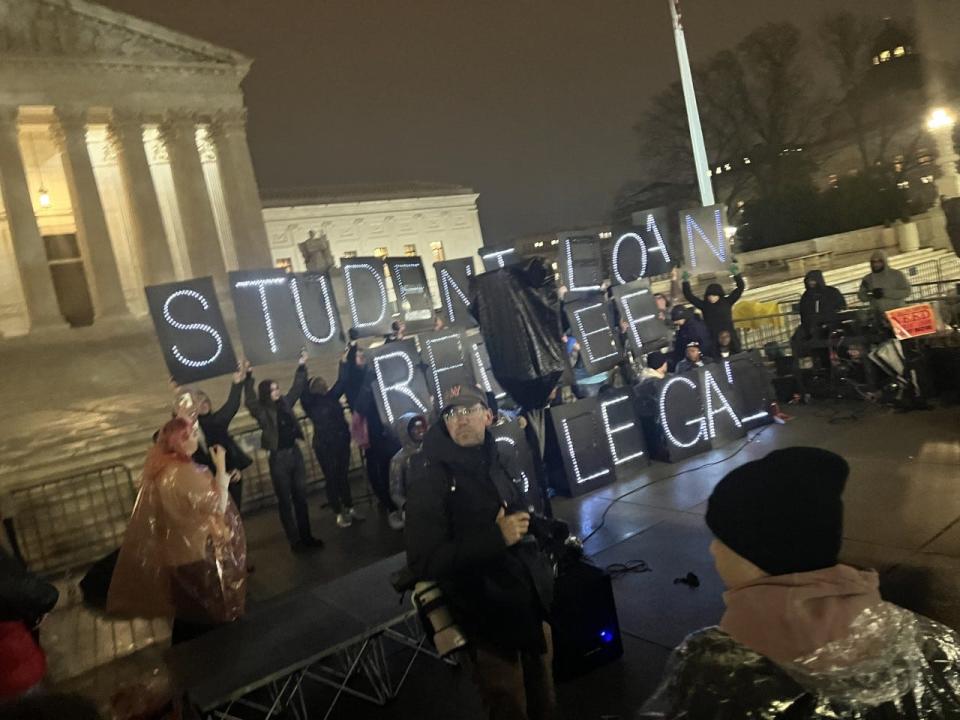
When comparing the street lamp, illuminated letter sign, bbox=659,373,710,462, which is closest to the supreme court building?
illuminated letter sign, bbox=659,373,710,462

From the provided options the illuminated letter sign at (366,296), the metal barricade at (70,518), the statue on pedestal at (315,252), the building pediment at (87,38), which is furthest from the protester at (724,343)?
the building pediment at (87,38)

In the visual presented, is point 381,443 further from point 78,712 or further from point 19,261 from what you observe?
point 19,261

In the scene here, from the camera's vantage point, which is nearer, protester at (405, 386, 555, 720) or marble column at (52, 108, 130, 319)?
protester at (405, 386, 555, 720)

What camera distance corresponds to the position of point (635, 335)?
28.3 feet

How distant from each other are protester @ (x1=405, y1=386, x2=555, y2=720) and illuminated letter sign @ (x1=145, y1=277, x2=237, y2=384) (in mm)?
4330

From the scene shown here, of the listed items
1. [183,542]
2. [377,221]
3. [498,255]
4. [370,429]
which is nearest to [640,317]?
[498,255]

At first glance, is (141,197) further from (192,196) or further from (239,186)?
(239,186)

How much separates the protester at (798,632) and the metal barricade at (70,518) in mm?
9301

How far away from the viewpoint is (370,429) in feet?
26.6

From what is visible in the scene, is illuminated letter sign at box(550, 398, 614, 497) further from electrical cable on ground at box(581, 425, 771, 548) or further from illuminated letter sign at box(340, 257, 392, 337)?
illuminated letter sign at box(340, 257, 392, 337)

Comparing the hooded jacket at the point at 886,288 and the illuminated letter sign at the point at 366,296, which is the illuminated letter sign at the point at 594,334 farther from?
the hooded jacket at the point at 886,288

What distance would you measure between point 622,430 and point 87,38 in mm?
22919

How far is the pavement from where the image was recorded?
4.10 m

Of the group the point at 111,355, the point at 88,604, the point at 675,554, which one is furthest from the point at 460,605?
the point at 111,355
